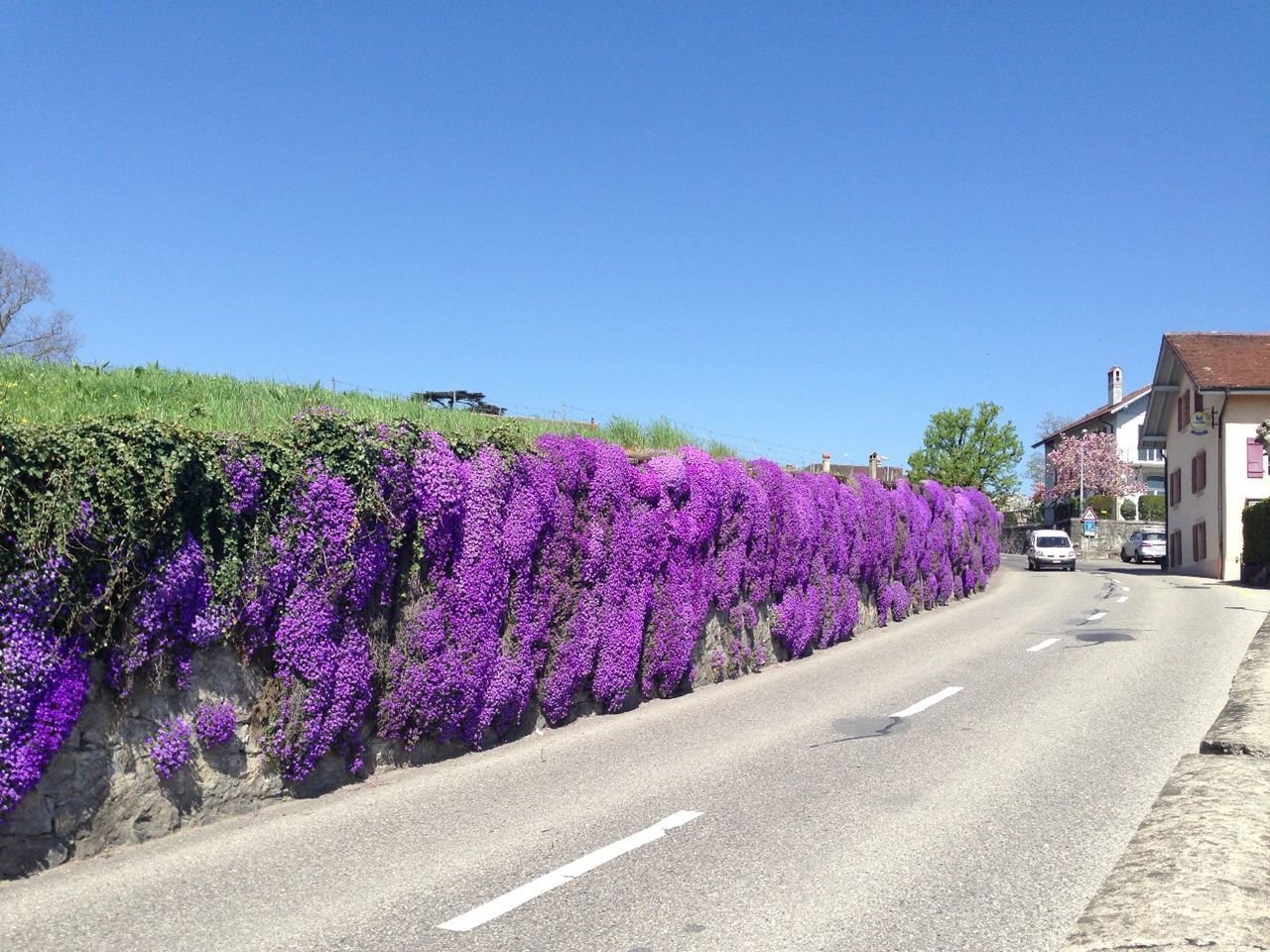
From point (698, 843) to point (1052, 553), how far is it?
4221 centimetres

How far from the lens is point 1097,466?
78.7 metres

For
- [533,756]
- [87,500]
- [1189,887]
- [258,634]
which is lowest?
[533,756]

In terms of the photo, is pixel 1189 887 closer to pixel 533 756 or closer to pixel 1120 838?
pixel 1120 838

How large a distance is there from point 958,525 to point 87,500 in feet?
79.7

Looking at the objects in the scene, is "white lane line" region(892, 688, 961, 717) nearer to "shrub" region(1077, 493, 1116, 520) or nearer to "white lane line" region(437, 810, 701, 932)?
"white lane line" region(437, 810, 701, 932)

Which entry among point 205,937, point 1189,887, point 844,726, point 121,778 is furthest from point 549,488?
point 1189,887

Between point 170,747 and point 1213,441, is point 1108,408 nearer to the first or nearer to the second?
point 1213,441

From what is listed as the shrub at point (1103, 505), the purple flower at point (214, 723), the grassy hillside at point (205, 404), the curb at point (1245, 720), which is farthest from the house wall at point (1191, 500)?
the purple flower at point (214, 723)

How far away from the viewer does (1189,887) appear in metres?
3.68

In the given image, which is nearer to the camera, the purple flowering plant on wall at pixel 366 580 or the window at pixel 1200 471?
the purple flowering plant on wall at pixel 366 580

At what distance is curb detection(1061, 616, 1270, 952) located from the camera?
330 centimetres

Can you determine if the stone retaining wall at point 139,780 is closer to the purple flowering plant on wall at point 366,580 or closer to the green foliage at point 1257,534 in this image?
the purple flowering plant on wall at point 366,580

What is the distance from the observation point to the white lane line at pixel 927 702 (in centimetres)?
1027

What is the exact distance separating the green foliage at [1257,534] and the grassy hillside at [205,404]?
26.7m
